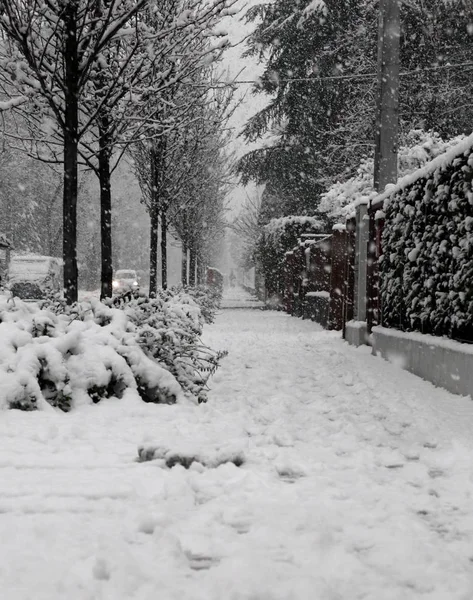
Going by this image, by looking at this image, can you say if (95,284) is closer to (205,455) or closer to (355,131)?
(355,131)

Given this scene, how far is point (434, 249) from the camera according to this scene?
728 centimetres

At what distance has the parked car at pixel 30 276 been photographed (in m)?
25.8

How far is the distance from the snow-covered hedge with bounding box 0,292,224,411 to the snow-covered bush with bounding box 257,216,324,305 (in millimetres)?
20246

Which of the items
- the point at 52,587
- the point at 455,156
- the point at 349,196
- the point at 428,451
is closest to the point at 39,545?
the point at 52,587

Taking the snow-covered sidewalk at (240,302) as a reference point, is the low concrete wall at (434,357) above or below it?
above

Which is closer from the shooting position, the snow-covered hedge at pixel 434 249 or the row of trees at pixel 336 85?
the snow-covered hedge at pixel 434 249

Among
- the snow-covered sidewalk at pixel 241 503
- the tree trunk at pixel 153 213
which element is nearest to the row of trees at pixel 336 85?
the tree trunk at pixel 153 213

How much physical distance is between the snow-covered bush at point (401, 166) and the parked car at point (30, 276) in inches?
412

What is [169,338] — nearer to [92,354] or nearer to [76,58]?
[92,354]

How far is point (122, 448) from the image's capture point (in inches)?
167

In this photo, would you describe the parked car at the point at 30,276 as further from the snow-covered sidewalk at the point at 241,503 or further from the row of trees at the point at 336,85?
the snow-covered sidewalk at the point at 241,503

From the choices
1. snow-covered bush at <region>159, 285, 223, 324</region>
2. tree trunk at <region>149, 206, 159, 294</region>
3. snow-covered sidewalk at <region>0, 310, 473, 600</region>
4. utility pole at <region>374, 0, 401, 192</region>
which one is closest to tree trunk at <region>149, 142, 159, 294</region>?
tree trunk at <region>149, 206, 159, 294</region>

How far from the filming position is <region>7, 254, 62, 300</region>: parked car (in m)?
25.8

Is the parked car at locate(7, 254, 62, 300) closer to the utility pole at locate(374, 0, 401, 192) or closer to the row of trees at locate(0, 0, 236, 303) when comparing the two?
the utility pole at locate(374, 0, 401, 192)
